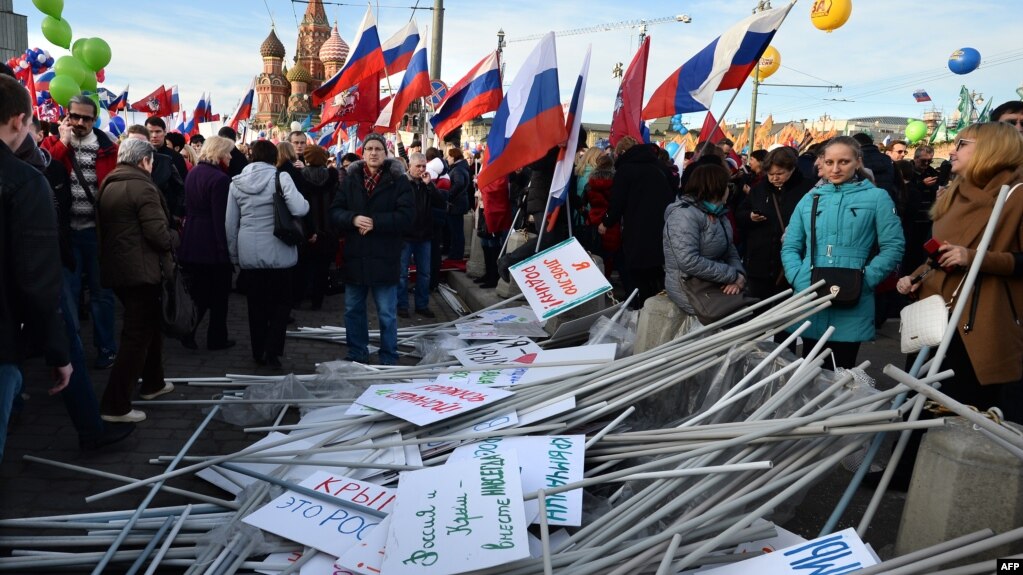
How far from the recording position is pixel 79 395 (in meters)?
4.09

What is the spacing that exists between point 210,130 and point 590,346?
1259 centimetres

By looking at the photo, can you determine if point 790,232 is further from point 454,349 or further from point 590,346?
point 454,349

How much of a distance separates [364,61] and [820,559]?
363 inches

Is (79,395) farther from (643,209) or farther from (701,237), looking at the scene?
(643,209)

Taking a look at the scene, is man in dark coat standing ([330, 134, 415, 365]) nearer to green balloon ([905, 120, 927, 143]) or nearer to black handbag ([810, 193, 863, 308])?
black handbag ([810, 193, 863, 308])

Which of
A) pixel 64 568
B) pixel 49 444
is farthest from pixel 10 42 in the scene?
pixel 64 568

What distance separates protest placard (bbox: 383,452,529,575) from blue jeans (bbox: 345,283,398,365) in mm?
3079

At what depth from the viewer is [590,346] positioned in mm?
5039

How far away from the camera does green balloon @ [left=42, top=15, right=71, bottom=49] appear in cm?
1264

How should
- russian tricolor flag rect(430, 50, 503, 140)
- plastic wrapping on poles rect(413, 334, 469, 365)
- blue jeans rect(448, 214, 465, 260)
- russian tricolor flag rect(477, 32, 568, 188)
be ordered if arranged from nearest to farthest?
plastic wrapping on poles rect(413, 334, 469, 365) < russian tricolor flag rect(477, 32, 568, 188) < russian tricolor flag rect(430, 50, 503, 140) < blue jeans rect(448, 214, 465, 260)

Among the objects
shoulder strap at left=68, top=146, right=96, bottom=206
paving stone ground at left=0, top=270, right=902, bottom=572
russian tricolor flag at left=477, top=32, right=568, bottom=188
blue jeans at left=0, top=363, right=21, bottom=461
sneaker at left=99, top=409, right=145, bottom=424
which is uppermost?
russian tricolor flag at left=477, top=32, right=568, bottom=188

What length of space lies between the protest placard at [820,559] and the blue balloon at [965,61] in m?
16.9

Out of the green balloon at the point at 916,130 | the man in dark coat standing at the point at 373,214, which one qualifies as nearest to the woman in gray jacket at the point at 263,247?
the man in dark coat standing at the point at 373,214

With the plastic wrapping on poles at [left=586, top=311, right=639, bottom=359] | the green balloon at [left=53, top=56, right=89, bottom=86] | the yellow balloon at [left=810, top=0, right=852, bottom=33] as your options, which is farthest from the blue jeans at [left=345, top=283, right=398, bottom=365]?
the yellow balloon at [left=810, top=0, right=852, bottom=33]
